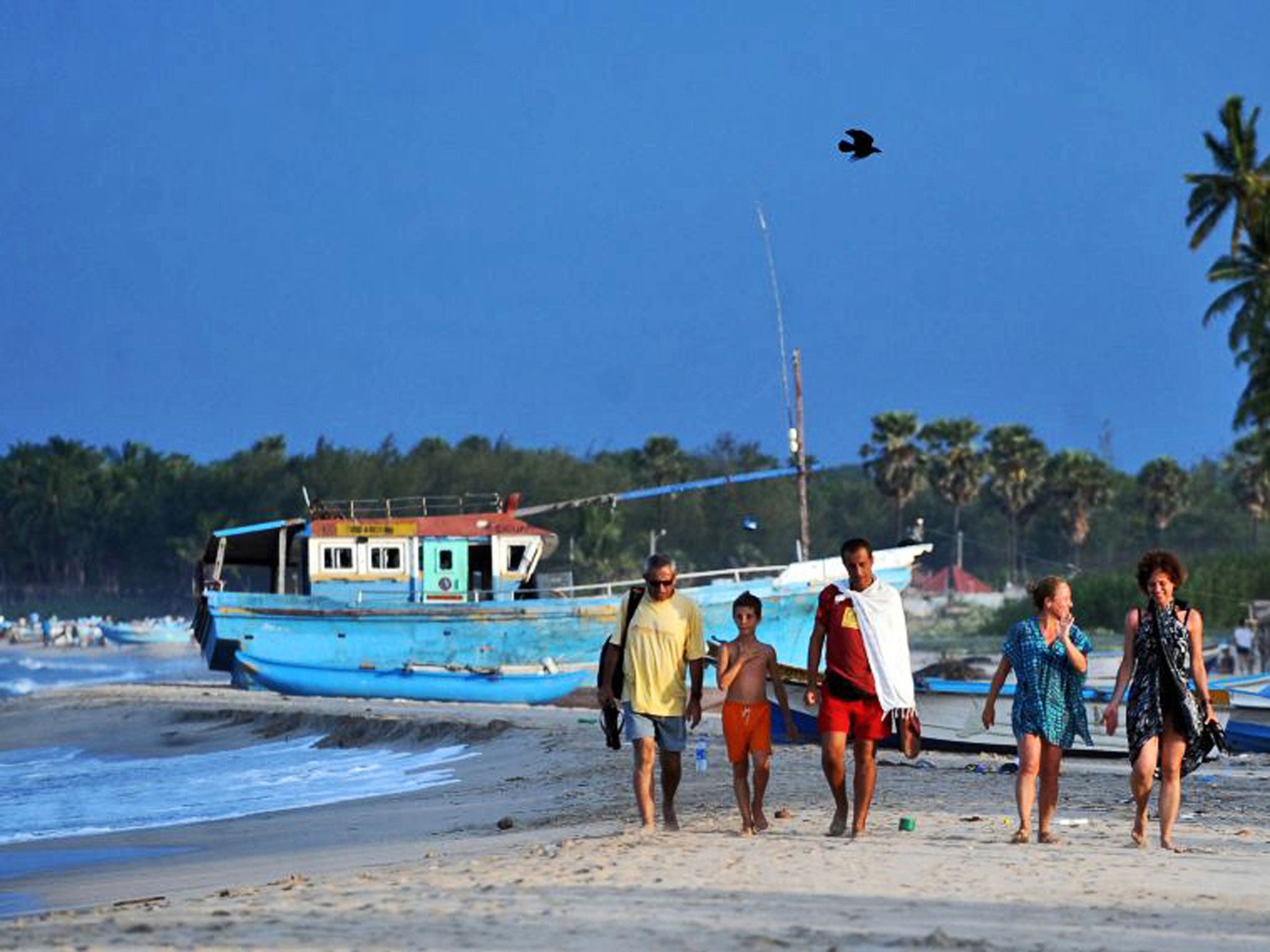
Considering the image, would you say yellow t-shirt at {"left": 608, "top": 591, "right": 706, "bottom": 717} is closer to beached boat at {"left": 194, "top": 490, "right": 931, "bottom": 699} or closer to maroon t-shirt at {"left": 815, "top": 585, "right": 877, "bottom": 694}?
maroon t-shirt at {"left": 815, "top": 585, "right": 877, "bottom": 694}

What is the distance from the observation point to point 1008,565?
10325 centimetres

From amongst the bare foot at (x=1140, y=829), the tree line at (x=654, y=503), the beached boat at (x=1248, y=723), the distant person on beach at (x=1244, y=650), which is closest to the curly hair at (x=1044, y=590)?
the bare foot at (x=1140, y=829)

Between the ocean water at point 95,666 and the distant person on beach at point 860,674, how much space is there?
1408 inches

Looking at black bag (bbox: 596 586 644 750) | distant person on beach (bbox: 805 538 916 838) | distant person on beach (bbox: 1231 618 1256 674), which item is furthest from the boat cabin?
distant person on beach (bbox: 805 538 916 838)

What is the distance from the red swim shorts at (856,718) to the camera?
10695 millimetres

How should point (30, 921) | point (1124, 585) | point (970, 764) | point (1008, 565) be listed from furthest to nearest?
1. point (1008, 565)
2. point (1124, 585)
3. point (970, 764)
4. point (30, 921)

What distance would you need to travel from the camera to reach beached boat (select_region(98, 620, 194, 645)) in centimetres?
8388

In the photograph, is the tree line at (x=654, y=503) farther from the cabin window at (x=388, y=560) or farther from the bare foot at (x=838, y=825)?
the bare foot at (x=838, y=825)

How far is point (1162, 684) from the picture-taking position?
10.5 metres

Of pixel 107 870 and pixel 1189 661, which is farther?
pixel 107 870

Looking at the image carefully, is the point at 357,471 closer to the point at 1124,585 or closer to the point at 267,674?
the point at 1124,585

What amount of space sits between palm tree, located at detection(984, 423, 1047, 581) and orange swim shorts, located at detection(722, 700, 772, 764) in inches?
2999

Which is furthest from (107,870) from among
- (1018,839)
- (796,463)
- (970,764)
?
(796,463)

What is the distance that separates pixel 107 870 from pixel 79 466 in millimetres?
118730
